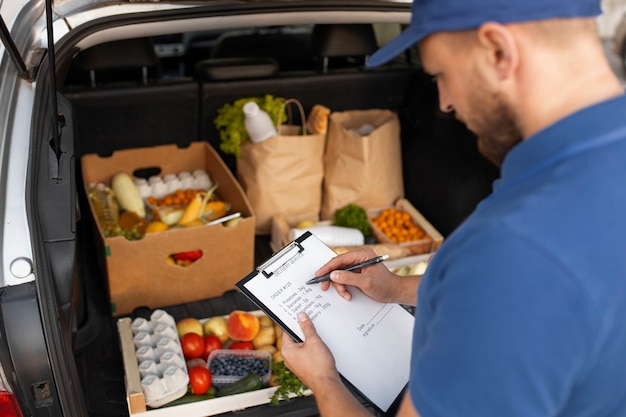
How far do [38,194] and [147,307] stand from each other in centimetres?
95

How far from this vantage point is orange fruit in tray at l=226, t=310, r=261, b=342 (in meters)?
2.23

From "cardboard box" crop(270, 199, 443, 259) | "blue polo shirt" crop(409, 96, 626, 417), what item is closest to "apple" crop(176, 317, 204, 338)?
"cardboard box" crop(270, 199, 443, 259)

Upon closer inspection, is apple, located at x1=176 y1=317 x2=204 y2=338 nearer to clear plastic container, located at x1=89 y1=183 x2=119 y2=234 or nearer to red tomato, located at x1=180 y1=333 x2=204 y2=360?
red tomato, located at x1=180 y1=333 x2=204 y2=360

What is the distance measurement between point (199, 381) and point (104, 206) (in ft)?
2.99

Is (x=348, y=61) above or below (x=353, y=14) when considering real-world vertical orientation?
below

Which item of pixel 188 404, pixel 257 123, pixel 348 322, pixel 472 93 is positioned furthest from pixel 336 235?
pixel 472 93

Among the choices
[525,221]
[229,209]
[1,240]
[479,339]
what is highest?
[525,221]

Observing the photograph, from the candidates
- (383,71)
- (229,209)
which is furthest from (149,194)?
(383,71)

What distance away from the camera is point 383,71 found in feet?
9.93

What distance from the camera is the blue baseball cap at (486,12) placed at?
0.86m

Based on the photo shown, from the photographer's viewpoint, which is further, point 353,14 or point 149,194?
point 149,194

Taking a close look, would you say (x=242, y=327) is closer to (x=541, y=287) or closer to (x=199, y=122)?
(x=199, y=122)

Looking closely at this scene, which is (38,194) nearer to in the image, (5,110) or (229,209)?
(5,110)

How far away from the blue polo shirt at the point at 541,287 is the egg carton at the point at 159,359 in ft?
3.85
